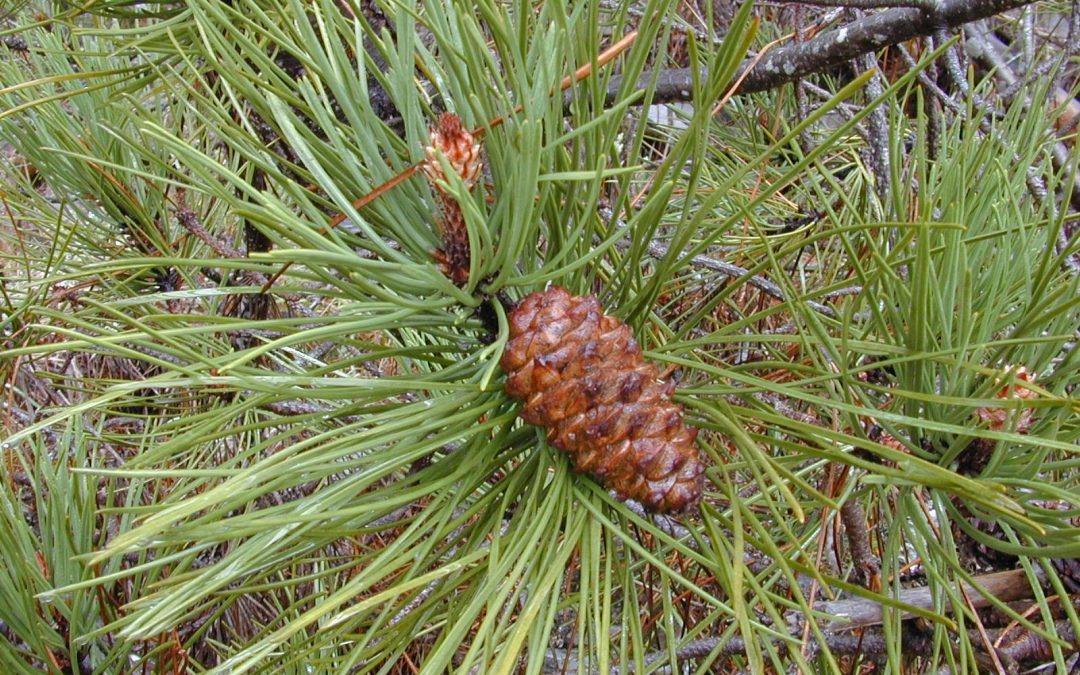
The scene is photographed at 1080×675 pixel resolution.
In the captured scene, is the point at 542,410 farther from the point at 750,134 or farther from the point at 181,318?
the point at 750,134

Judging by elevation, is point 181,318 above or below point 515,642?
above

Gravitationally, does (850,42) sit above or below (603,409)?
above

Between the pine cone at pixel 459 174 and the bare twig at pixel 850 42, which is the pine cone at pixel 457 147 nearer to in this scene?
the pine cone at pixel 459 174

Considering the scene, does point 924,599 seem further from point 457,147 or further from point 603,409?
point 457,147

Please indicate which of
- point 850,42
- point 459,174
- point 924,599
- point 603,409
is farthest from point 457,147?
point 924,599

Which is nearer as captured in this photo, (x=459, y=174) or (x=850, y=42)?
(x=459, y=174)

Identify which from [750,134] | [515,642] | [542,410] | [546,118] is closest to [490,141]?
[546,118]

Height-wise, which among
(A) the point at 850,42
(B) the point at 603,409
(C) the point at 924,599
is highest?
(A) the point at 850,42

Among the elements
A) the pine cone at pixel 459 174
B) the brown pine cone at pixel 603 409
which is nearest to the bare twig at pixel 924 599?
the brown pine cone at pixel 603 409

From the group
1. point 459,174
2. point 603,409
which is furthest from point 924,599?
point 459,174
